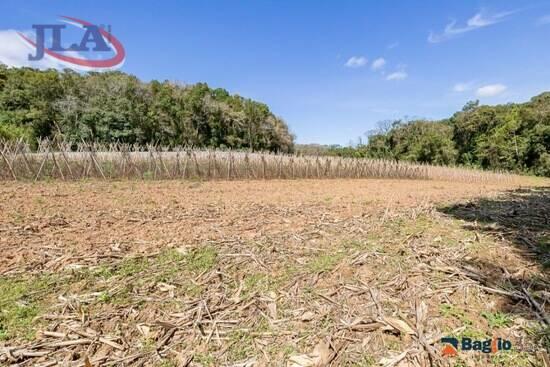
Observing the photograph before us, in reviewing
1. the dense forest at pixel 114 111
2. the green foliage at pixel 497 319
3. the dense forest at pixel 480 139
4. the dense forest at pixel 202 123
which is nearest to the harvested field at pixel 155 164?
the dense forest at pixel 202 123

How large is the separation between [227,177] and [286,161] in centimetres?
345

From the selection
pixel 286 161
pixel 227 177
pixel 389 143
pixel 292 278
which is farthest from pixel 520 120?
pixel 292 278

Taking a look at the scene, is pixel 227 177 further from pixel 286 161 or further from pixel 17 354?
pixel 17 354

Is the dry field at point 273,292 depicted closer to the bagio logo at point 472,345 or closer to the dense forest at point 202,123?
the bagio logo at point 472,345

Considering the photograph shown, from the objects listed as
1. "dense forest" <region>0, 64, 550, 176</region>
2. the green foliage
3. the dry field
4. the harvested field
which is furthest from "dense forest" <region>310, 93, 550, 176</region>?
the green foliage

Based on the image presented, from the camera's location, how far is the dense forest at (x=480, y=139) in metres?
24.3

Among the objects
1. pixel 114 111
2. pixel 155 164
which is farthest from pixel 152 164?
pixel 114 111

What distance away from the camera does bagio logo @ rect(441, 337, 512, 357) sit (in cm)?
165

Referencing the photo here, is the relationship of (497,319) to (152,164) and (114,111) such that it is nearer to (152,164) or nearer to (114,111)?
(152,164)

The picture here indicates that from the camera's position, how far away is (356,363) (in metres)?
1.64

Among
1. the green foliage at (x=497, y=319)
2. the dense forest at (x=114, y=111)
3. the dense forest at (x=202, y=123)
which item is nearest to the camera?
the green foliage at (x=497, y=319)

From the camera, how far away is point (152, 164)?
11648mm

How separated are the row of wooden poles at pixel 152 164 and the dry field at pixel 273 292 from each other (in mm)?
7278

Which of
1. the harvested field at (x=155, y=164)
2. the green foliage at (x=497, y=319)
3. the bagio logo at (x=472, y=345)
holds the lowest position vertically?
the bagio logo at (x=472, y=345)
